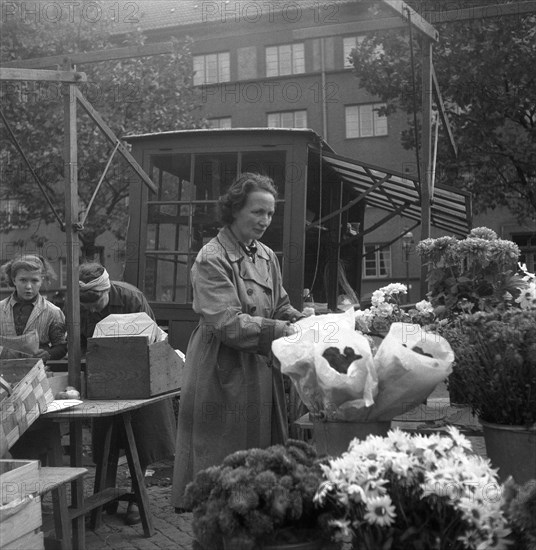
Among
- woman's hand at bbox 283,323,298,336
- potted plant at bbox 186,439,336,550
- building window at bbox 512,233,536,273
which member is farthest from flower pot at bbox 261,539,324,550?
building window at bbox 512,233,536,273

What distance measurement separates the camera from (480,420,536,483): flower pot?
2162 millimetres

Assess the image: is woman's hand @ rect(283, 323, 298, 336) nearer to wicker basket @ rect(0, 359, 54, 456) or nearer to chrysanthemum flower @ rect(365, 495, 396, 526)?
chrysanthemum flower @ rect(365, 495, 396, 526)

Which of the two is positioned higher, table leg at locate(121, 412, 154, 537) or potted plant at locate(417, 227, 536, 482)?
potted plant at locate(417, 227, 536, 482)

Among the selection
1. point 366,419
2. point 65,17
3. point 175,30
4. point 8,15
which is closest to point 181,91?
point 65,17

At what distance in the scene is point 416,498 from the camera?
198 cm

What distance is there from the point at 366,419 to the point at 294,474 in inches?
11.8

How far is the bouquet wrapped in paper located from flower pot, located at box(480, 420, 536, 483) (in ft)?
0.78

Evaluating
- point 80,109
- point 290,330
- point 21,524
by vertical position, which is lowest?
point 21,524

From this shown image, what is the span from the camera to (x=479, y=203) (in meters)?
15.1

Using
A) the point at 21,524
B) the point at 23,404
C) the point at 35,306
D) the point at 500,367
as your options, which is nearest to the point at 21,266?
the point at 35,306

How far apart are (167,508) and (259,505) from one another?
10.8ft

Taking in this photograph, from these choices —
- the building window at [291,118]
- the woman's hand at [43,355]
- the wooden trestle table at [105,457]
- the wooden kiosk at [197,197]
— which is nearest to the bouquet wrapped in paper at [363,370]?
the wooden trestle table at [105,457]

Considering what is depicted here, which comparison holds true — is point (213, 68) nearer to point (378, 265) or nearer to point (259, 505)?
point (378, 265)

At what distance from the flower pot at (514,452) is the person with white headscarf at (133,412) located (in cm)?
293
